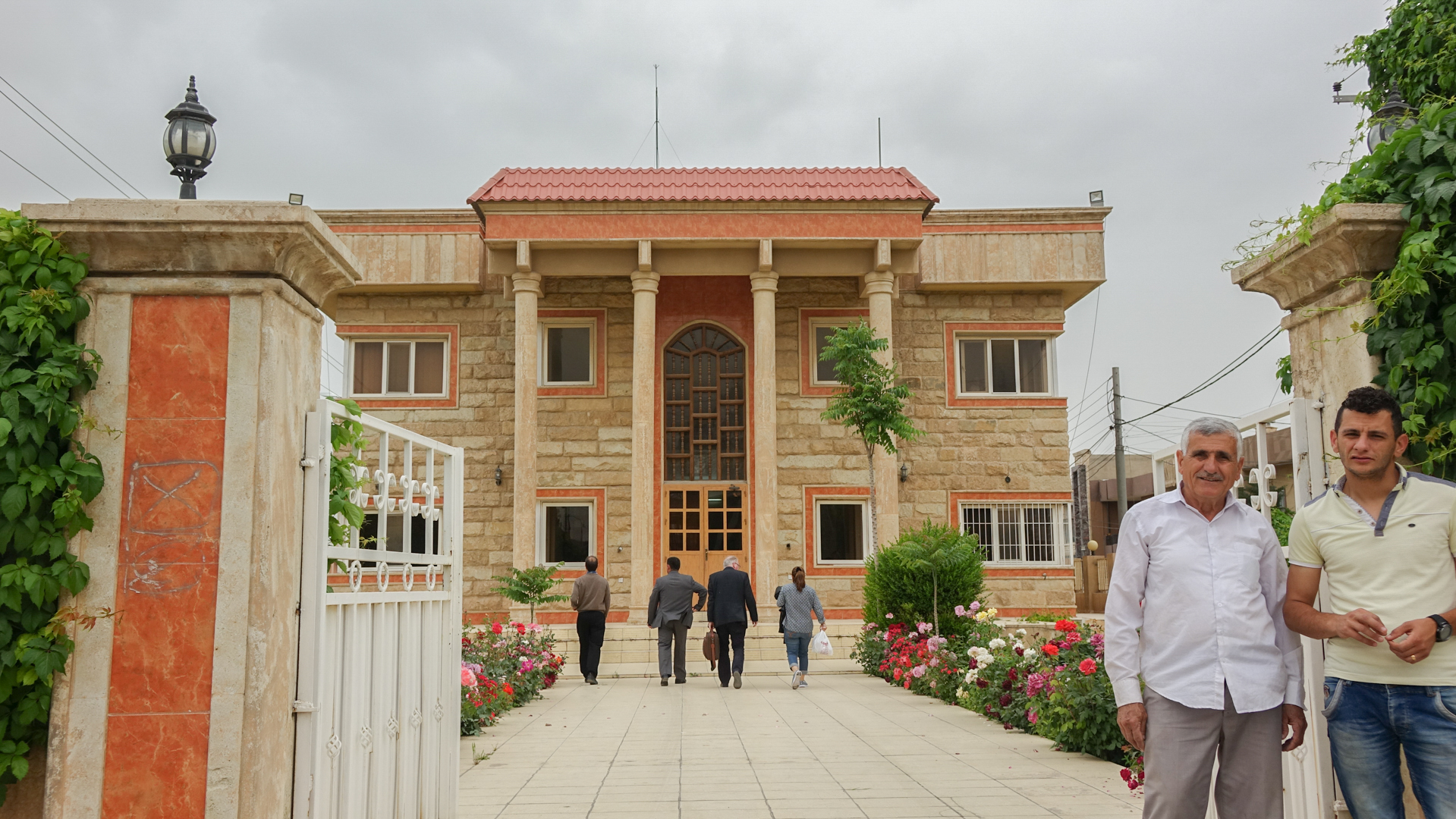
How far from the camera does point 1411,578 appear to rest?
3.85 meters

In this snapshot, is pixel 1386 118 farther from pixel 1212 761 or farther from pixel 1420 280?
pixel 1212 761

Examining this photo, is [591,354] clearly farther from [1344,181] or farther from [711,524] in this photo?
[1344,181]

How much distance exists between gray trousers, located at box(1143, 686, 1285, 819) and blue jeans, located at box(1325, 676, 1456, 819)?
0.69 ft

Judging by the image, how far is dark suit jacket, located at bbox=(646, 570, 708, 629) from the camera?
15.8 m

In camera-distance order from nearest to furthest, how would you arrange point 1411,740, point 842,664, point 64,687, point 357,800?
1. point 1411,740
2. point 64,687
3. point 357,800
4. point 842,664

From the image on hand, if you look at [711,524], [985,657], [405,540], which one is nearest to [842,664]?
[711,524]

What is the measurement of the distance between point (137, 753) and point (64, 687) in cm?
36

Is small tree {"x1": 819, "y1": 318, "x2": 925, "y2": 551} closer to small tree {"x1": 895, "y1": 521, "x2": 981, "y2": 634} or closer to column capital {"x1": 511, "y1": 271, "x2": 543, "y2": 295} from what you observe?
small tree {"x1": 895, "y1": 521, "x2": 981, "y2": 634}

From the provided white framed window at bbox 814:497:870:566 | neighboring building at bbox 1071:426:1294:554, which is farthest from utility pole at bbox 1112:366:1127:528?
white framed window at bbox 814:497:870:566

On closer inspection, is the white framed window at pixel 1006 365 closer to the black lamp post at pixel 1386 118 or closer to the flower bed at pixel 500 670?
the flower bed at pixel 500 670

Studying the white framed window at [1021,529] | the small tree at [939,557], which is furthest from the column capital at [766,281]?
the small tree at [939,557]

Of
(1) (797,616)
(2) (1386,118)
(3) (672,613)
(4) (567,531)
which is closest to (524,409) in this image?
(4) (567,531)

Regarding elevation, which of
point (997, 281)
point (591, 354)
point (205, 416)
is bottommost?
point (205, 416)

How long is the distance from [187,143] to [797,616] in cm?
1190
